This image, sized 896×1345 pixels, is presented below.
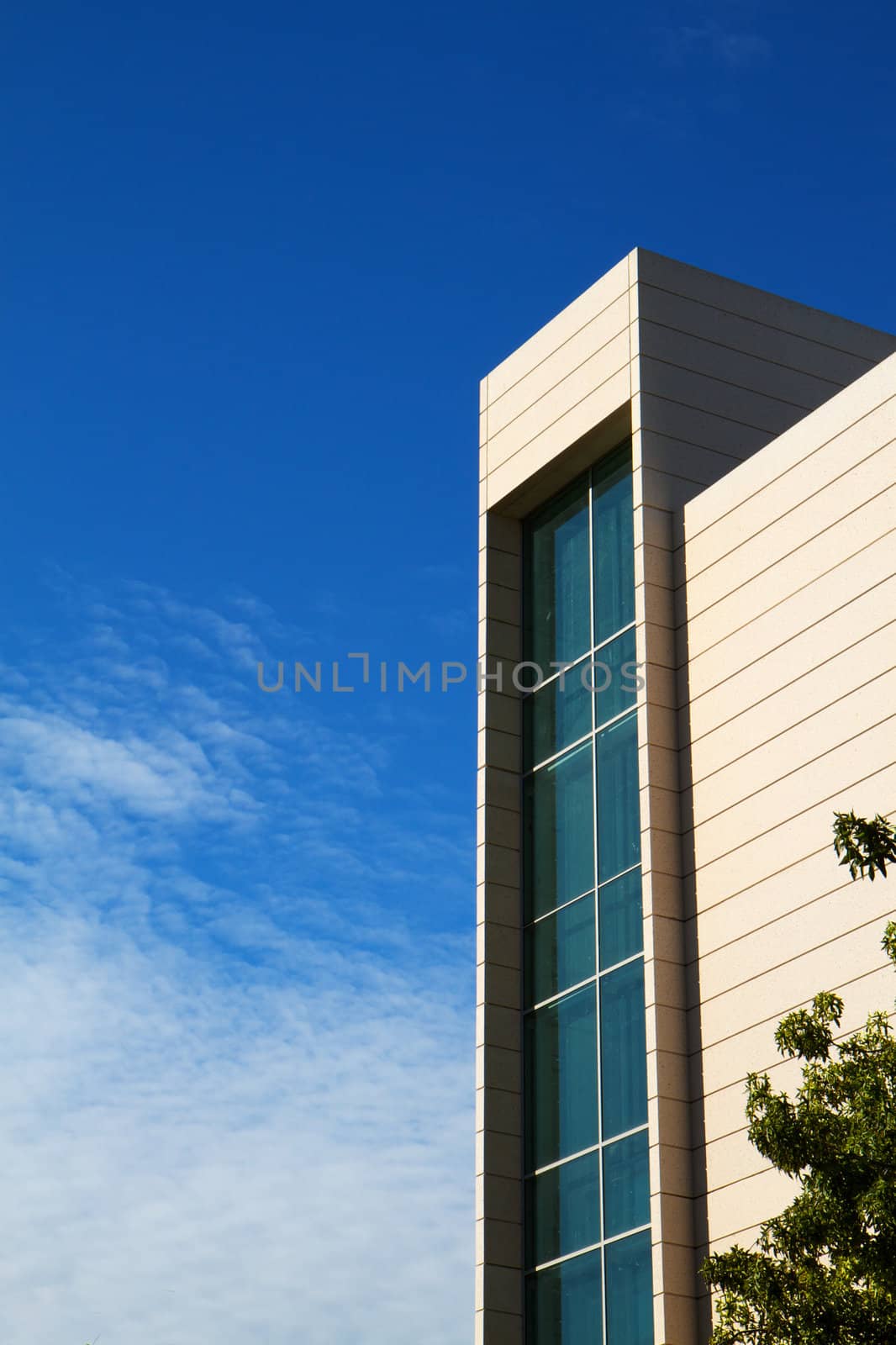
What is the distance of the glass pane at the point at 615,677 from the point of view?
2803 cm

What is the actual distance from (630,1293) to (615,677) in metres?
9.27

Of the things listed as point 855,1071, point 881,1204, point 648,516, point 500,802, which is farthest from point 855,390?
point 881,1204

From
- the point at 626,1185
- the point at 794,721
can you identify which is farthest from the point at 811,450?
the point at 626,1185

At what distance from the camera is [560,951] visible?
93.1 ft

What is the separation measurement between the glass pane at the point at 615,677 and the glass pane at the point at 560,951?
2.97 m

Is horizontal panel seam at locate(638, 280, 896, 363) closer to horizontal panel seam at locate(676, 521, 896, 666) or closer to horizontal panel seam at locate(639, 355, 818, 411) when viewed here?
horizontal panel seam at locate(639, 355, 818, 411)

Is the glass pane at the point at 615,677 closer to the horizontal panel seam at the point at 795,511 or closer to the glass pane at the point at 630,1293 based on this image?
the horizontal panel seam at the point at 795,511

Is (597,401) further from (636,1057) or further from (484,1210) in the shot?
(484,1210)

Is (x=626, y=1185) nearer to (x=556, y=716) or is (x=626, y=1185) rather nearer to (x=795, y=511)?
(x=556, y=716)

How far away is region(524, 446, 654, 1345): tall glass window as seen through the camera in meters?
25.3

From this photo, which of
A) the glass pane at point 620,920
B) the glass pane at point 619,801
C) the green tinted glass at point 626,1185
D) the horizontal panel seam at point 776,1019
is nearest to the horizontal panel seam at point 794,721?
the glass pane at point 619,801

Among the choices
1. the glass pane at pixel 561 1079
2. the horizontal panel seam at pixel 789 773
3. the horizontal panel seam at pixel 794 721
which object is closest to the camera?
the horizontal panel seam at pixel 789 773

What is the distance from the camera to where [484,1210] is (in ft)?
88.8

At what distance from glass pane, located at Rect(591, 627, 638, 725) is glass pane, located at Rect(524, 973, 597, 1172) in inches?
173
